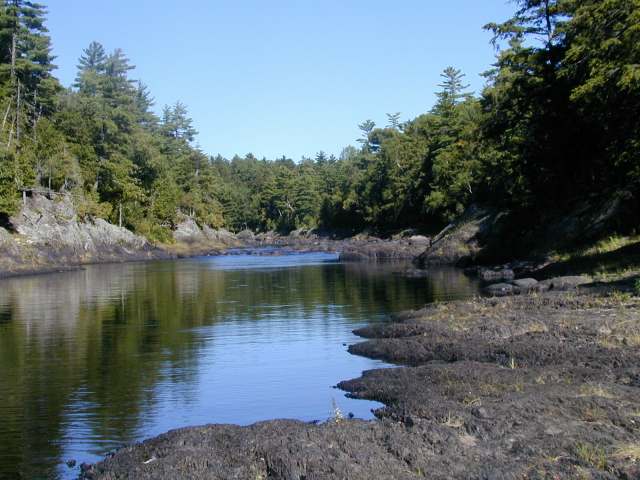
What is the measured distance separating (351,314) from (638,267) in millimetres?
10208

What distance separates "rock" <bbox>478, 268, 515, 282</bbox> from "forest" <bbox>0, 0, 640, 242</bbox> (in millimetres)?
5714

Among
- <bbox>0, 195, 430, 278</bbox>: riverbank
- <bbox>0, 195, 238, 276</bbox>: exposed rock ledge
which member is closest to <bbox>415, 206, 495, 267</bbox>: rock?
<bbox>0, 195, 430, 278</bbox>: riverbank

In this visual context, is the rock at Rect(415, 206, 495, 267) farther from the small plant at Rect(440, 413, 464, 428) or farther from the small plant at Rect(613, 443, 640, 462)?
the small plant at Rect(613, 443, 640, 462)

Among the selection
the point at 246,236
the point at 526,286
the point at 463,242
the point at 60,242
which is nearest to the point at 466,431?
the point at 526,286

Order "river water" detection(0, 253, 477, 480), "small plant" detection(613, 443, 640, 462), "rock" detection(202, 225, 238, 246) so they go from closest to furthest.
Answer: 1. "small plant" detection(613, 443, 640, 462)
2. "river water" detection(0, 253, 477, 480)
3. "rock" detection(202, 225, 238, 246)

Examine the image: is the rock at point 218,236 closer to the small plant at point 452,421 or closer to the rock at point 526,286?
the rock at point 526,286

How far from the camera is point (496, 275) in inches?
1492

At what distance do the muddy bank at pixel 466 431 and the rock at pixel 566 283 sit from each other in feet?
30.6

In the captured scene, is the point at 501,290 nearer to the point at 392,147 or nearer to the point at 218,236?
the point at 392,147

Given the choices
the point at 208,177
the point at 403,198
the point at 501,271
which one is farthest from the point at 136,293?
the point at 208,177

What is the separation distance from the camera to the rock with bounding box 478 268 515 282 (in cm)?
3660

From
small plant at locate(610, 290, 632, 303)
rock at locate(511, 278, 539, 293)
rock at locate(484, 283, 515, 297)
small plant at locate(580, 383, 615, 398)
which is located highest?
small plant at locate(610, 290, 632, 303)

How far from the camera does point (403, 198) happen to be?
9212 centimetres

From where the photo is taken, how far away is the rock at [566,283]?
24.7 meters
